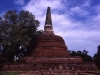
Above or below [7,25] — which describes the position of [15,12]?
above

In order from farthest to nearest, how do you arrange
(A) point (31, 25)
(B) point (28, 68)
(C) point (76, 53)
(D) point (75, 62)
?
(C) point (76, 53) → (A) point (31, 25) → (D) point (75, 62) → (B) point (28, 68)

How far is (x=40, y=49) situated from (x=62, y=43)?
12.1ft

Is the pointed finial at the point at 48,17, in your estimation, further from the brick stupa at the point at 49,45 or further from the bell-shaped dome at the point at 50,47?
the bell-shaped dome at the point at 50,47

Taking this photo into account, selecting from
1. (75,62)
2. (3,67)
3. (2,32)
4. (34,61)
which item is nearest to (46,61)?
(34,61)

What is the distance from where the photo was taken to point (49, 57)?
25750mm

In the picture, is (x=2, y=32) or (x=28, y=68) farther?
(x=2, y=32)

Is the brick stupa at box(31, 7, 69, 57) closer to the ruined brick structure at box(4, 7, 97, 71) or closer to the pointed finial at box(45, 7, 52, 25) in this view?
the ruined brick structure at box(4, 7, 97, 71)

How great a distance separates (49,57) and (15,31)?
18.7ft

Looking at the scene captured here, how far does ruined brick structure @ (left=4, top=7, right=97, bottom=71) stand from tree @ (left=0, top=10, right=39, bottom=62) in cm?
185

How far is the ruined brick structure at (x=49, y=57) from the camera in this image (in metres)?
24.6

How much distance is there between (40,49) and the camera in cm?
2748

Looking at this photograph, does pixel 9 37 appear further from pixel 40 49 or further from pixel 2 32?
pixel 40 49

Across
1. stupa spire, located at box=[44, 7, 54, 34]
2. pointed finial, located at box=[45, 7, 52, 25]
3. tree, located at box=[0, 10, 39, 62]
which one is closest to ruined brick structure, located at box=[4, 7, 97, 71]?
stupa spire, located at box=[44, 7, 54, 34]

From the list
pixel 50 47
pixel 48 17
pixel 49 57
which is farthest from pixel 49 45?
pixel 48 17
